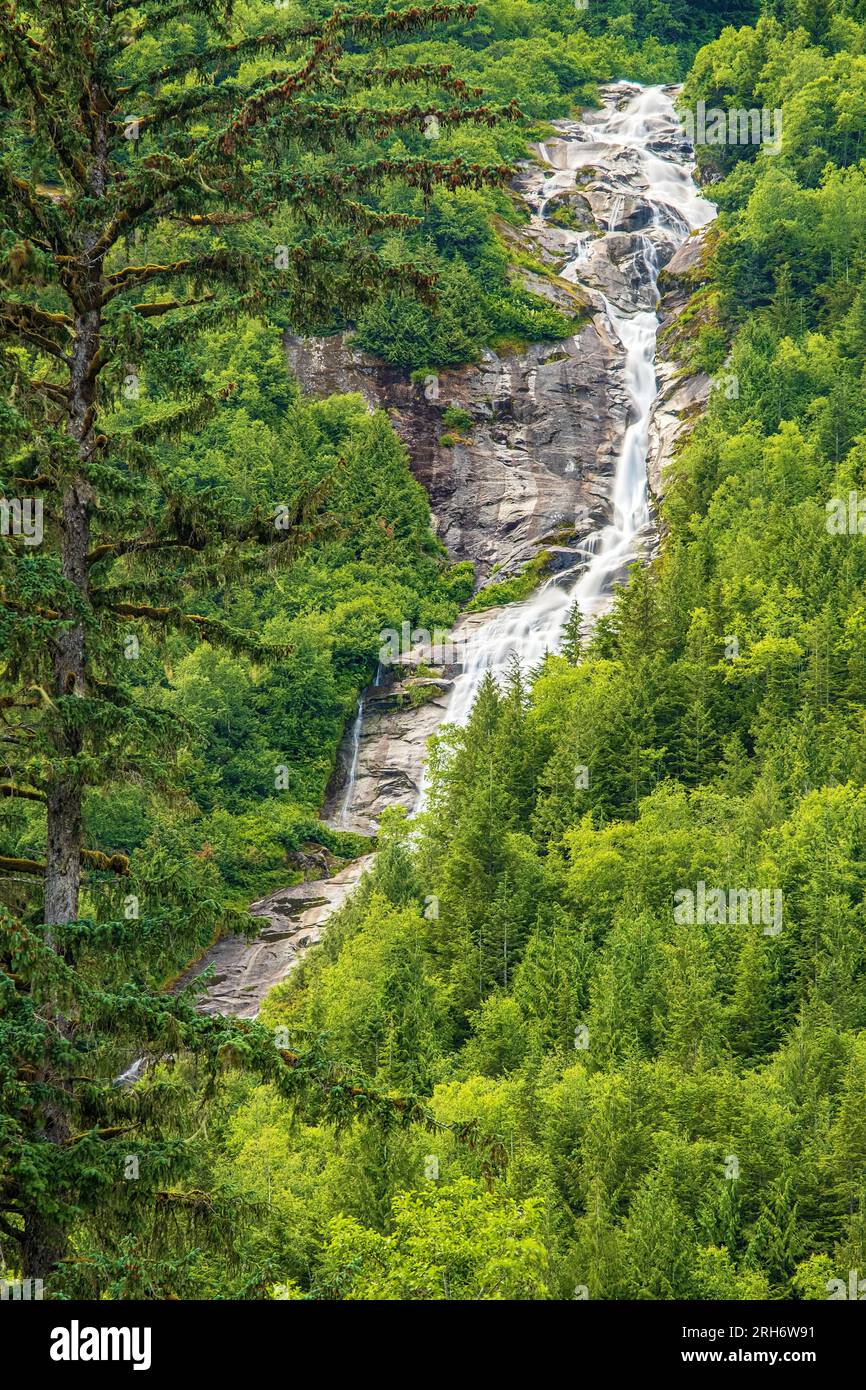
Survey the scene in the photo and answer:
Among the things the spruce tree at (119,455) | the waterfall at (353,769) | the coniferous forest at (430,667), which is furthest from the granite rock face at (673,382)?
the spruce tree at (119,455)

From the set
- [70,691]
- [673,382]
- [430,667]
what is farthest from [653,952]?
[673,382]

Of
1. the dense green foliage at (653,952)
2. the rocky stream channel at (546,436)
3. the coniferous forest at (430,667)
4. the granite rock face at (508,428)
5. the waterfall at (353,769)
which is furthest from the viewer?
the granite rock face at (508,428)

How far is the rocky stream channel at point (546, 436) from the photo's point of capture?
81.8 m

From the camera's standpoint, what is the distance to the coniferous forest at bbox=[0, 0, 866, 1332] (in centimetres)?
1633

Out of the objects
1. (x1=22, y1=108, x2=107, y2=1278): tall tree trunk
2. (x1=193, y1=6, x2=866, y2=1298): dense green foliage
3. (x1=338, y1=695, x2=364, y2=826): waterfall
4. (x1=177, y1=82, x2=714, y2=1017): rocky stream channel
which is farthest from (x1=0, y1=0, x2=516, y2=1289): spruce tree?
(x1=338, y1=695, x2=364, y2=826): waterfall

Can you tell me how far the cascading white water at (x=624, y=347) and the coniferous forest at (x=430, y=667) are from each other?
45cm

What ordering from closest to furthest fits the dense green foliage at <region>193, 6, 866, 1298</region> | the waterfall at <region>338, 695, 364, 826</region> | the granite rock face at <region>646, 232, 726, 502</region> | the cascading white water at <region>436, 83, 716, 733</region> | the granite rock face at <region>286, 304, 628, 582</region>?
the dense green foliage at <region>193, 6, 866, 1298</region>
the waterfall at <region>338, 695, 364, 826</region>
the cascading white water at <region>436, 83, 716, 733</region>
the granite rock face at <region>286, 304, 628, 582</region>
the granite rock face at <region>646, 232, 726, 502</region>

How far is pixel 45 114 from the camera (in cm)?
1709

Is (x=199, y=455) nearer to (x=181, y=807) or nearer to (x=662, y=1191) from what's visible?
(x=662, y=1191)

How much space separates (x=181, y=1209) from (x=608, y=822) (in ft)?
153

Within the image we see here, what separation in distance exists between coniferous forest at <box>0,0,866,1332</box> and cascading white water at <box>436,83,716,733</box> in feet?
1.48

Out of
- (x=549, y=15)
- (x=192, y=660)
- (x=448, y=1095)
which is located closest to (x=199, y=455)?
(x=192, y=660)

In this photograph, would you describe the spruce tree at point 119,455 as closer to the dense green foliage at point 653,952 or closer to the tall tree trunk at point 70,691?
the tall tree trunk at point 70,691

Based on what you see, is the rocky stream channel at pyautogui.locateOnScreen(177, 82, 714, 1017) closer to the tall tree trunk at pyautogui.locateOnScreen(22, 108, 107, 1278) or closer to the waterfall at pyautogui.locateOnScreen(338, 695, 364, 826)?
the waterfall at pyautogui.locateOnScreen(338, 695, 364, 826)
